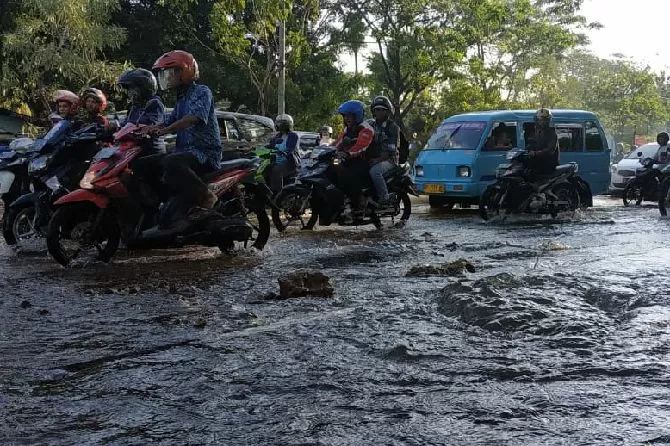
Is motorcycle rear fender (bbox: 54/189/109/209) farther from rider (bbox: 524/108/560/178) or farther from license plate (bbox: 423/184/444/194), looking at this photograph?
license plate (bbox: 423/184/444/194)

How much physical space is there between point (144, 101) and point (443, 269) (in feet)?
10.7

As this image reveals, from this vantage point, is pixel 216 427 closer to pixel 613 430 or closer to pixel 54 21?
pixel 613 430

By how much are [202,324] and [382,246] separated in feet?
14.1

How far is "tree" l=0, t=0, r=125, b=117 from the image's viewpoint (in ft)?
60.2

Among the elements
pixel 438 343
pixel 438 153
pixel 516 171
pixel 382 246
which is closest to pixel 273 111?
pixel 438 153

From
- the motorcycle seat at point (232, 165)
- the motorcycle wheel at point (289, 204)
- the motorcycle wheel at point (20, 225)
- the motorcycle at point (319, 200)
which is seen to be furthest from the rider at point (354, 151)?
the motorcycle wheel at point (20, 225)

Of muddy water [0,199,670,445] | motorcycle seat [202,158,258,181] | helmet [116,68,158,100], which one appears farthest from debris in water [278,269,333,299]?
helmet [116,68,158,100]

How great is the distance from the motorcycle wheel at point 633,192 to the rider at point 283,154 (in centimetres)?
828

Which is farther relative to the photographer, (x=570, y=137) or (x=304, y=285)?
(x=570, y=137)

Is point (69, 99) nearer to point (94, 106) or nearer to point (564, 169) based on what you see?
point (94, 106)

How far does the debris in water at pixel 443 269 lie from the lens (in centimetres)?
634

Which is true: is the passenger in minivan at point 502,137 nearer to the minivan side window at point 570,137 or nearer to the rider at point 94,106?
the minivan side window at point 570,137

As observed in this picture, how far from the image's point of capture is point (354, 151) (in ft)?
33.1

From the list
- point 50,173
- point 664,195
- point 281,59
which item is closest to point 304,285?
point 50,173
